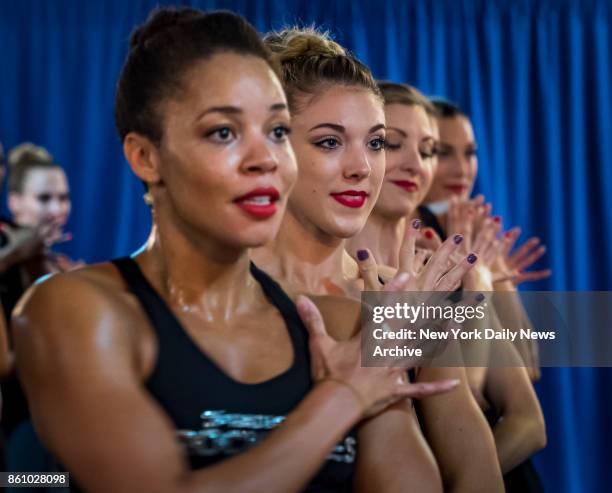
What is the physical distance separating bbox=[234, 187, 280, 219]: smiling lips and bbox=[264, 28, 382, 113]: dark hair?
44 cm

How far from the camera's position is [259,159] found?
1.02 metres

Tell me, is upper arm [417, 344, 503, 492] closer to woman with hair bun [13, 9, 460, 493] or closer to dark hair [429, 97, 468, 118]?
woman with hair bun [13, 9, 460, 493]

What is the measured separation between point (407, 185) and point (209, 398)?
2.81ft

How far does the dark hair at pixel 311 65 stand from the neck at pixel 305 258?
0.20 m

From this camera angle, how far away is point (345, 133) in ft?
4.73

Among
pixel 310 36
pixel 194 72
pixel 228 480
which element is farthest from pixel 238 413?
pixel 310 36

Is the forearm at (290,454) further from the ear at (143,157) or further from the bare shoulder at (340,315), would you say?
the ear at (143,157)

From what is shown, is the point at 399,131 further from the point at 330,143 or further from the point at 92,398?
the point at 92,398

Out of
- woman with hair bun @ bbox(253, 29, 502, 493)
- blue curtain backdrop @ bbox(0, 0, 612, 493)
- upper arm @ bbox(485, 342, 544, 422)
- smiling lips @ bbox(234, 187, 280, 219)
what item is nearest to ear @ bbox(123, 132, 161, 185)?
smiling lips @ bbox(234, 187, 280, 219)

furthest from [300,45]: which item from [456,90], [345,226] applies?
[456,90]

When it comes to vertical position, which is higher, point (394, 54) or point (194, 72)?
point (394, 54)

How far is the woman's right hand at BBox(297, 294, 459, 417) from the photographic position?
1020mm

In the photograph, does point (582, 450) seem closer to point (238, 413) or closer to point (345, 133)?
point (345, 133)

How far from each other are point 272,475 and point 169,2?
115 inches
